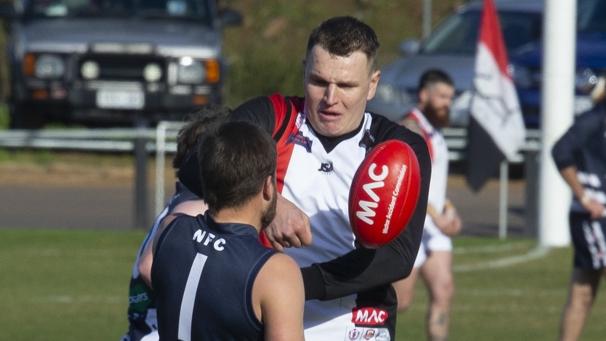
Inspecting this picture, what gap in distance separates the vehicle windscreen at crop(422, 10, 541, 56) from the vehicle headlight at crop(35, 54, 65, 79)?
4.74 metres

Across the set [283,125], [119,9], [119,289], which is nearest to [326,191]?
[283,125]

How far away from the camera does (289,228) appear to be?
4590 millimetres

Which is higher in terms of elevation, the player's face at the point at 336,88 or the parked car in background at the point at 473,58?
the player's face at the point at 336,88

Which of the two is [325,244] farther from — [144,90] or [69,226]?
[144,90]

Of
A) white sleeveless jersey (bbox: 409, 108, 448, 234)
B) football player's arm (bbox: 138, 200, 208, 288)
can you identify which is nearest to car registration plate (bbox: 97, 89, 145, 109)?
white sleeveless jersey (bbox: 409, 108, 448, 234)

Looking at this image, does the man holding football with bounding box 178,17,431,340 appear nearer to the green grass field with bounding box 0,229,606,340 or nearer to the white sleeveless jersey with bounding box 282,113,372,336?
the white sleeveless jersey with bounding box 282,113,372,336

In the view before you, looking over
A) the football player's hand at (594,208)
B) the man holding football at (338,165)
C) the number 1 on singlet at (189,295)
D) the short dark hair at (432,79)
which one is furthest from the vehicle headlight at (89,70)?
the number 1 on singlet at (189,295)

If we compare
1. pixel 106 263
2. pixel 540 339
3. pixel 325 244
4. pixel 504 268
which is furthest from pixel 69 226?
pixel 325 244

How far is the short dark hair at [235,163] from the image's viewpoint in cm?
424

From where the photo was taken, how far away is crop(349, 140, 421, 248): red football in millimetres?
4699

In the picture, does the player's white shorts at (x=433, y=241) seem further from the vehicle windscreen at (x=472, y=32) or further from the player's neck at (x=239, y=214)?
the vehicle windscreen at (x=472, y=32)

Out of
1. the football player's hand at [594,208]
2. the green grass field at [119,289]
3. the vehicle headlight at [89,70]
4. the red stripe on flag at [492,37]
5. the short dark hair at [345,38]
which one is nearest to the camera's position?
the short dark hair at [345,38]

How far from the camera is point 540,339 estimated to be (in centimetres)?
1031

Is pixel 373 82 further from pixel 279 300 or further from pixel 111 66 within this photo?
pixel 111 66
